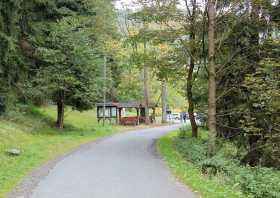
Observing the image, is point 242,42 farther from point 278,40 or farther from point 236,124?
point 236,124

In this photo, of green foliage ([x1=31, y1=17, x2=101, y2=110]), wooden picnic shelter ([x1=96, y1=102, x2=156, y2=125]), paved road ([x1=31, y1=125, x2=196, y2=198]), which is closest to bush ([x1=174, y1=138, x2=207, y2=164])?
paved road ([x1=31, y1=125, x2=196, y2=198])

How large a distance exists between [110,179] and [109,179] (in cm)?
3

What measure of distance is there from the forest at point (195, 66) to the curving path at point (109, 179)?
5.58 feet

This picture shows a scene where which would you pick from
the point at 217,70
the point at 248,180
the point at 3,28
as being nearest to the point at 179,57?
the point at 217,70

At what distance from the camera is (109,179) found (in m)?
12.2

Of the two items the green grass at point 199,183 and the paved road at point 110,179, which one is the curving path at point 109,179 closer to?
the paved road at point 110,179

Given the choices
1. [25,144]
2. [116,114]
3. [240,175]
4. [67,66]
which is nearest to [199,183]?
[240,175]

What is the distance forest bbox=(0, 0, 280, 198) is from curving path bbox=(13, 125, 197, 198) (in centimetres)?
170

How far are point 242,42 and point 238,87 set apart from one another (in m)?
2.12

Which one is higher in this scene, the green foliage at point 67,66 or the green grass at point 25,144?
the green foliage at point 67,66

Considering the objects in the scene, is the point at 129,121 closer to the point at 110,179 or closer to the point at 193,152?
the point at 193,152

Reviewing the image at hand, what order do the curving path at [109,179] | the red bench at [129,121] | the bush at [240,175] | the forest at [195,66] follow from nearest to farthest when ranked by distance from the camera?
the curving path at [109,179] < the bush at [240,175] < the forest at [195,66] < the red bench at [129,121]

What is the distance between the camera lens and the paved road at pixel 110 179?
33.2 feet

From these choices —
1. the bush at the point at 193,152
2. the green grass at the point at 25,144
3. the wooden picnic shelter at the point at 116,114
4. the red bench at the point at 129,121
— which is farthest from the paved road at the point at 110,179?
the red bench at the point at 129,121
